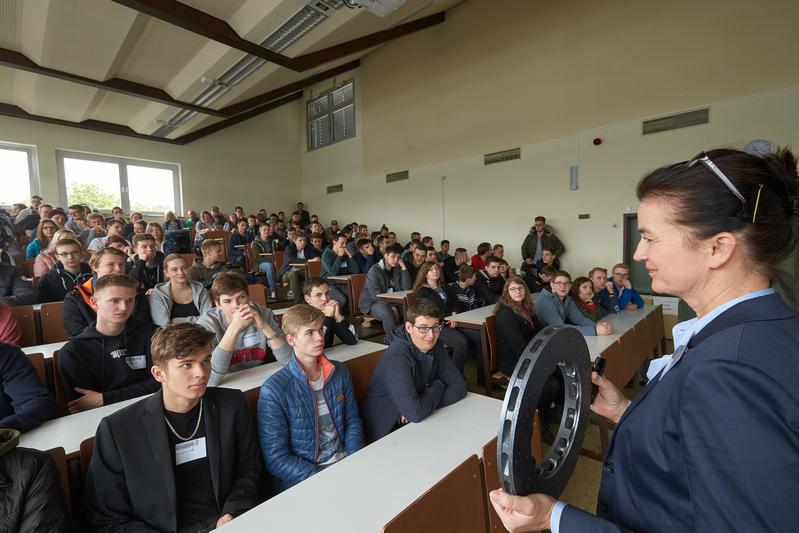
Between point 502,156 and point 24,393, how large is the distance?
25.8 feet

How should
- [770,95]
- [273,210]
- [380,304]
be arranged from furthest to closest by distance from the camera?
1. [273,210]
2. [770,95]
3. [380,304]

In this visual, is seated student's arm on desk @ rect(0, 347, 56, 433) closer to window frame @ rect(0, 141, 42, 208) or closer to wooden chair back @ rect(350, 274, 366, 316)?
wooden chair back @ rect(350, 274, 366, 316)

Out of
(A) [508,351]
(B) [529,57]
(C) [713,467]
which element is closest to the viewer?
(C) [713,467]

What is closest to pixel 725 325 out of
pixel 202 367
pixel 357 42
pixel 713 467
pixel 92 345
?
pixel 713 467

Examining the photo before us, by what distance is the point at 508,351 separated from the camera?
3117 mm

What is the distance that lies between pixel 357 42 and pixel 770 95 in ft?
22.1

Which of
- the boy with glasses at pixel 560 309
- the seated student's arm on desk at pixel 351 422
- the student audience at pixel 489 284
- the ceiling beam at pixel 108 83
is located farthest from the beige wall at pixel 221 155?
the boy with glasses at pixel 560 309

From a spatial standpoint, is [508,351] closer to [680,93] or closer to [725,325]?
[725,325]

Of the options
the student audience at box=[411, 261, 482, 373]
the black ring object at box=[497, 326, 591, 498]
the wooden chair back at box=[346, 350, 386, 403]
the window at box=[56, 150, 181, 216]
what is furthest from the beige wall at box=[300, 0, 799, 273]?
the black ring object at box=[497, 326, 591, 498]

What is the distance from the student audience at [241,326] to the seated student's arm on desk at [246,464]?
559 millimetres

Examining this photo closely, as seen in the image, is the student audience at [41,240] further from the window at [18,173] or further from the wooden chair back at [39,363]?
the window at [18,173]

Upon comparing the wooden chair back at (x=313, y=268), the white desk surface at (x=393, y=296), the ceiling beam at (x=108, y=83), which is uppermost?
the ceiling beam at (x=108, y=83)

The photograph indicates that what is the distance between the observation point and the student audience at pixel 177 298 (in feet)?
8.94

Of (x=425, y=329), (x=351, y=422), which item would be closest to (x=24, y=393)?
(x=351, y=422)
